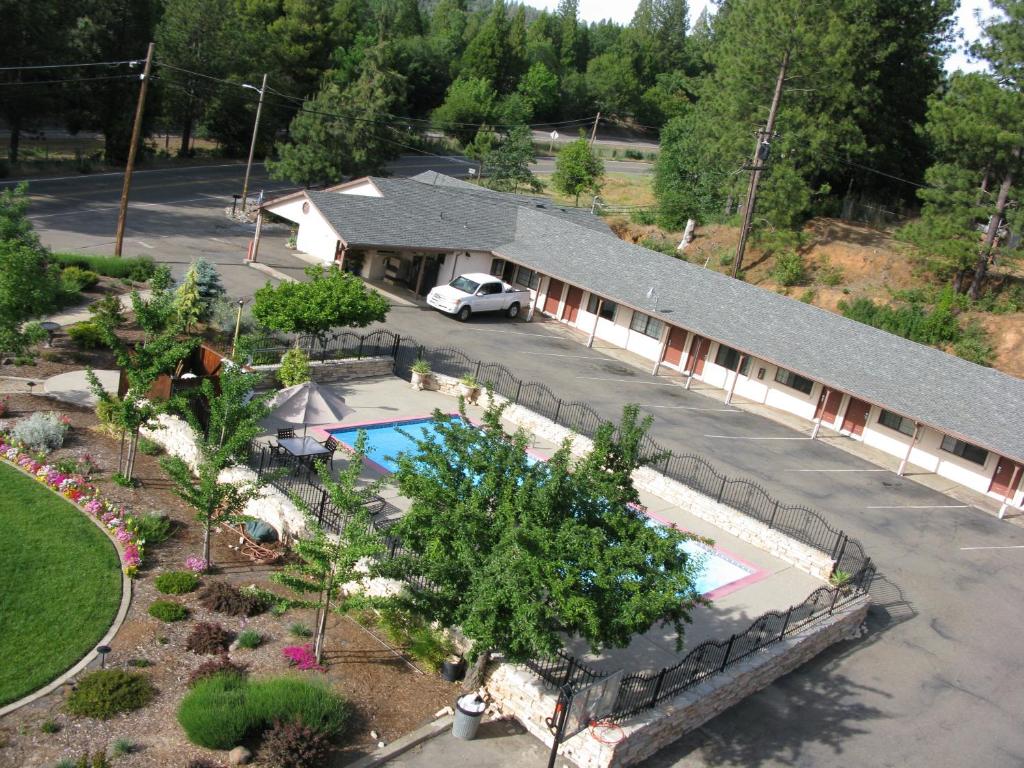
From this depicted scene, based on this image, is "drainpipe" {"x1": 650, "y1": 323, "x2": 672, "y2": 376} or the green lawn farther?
"drainpipe" {"x1": 650, "y1": 323, "x2": 672, "y2": 376}

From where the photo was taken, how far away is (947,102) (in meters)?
42.5

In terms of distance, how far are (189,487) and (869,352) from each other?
2580 centimetres

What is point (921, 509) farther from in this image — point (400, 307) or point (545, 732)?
point (400, 307)

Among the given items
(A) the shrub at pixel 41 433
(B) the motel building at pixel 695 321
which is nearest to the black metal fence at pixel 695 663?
(B) the motel building at pixel 695 321

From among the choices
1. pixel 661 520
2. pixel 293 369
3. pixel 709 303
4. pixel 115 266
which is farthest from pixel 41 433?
pixel 709 303

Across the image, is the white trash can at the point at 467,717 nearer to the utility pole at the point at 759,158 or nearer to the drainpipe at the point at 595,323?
the drainpipe at the point at 595,323

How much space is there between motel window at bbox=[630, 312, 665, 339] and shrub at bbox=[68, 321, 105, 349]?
846 inches

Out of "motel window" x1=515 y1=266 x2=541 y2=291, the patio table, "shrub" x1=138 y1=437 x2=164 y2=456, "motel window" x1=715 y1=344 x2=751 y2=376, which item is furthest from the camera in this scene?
"motel window" x1=515 y1=266 x2=541 y2=291

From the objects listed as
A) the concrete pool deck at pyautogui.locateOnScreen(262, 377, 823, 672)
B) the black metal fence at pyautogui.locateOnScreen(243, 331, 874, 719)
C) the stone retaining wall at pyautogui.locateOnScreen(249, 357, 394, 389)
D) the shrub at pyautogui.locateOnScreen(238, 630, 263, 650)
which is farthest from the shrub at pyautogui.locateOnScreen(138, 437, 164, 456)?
the shrub at pyautogui.locateOnScreen(238, 630, 263, 650)

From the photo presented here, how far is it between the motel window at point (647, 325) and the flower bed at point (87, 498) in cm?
2481

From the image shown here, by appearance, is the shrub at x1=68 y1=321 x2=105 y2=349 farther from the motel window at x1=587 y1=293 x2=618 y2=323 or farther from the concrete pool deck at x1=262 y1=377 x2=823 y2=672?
the motel window at x1=587 y1=293 x2=618 y2=323

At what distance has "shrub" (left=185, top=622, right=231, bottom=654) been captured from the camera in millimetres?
15051

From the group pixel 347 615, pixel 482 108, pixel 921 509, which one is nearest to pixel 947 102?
pixel 921 509

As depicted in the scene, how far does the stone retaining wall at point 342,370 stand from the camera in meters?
27.3
